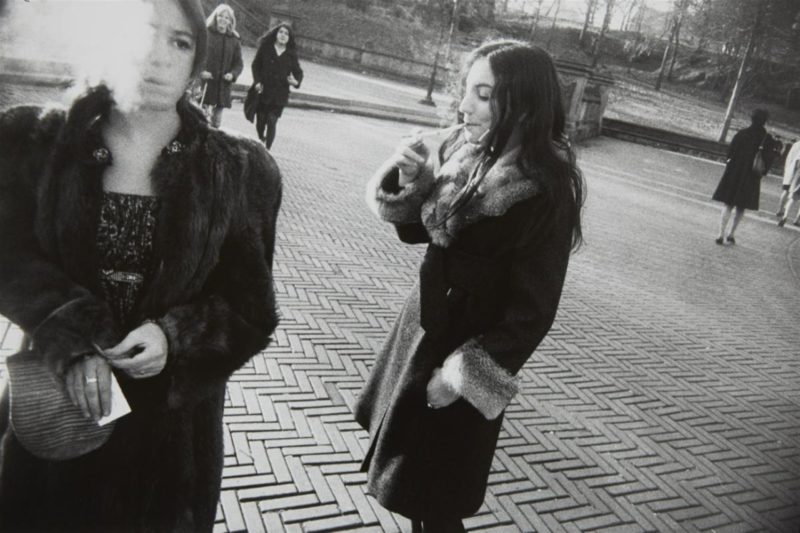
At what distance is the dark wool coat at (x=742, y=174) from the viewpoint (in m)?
9.34

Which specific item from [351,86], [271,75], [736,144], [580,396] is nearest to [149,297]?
[580,396]

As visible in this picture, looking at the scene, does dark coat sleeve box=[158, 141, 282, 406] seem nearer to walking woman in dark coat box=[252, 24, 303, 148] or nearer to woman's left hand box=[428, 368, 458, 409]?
woman's left hand box=[428, 368, 458, 409]

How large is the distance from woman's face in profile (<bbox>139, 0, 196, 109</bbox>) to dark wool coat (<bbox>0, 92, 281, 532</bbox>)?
0.33ft

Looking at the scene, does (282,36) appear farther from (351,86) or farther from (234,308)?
(351,86)

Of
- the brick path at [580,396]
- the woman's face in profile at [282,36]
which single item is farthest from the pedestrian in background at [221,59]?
the brick path at [580,396]

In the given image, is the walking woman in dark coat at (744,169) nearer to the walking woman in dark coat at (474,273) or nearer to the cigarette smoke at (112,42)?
the walking woman in dark coat at (474,273)

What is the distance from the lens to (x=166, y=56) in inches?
58.1

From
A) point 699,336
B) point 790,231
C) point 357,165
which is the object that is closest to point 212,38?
point 357,165

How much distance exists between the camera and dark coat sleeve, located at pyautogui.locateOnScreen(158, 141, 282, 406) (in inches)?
59.7

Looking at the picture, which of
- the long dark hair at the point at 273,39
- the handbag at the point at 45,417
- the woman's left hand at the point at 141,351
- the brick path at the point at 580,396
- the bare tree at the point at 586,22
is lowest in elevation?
the brick path at the point at 580,396

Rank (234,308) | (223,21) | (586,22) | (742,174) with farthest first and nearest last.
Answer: (586,22)
(742,174)
(223,21)
(234,308)

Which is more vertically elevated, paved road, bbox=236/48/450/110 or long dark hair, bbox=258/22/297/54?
long dark hair, bbox=258/22/297/54

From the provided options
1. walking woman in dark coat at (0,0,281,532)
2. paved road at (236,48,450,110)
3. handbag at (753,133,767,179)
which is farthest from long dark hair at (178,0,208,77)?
paved road at (236,48,450,110)

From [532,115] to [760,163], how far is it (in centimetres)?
928
